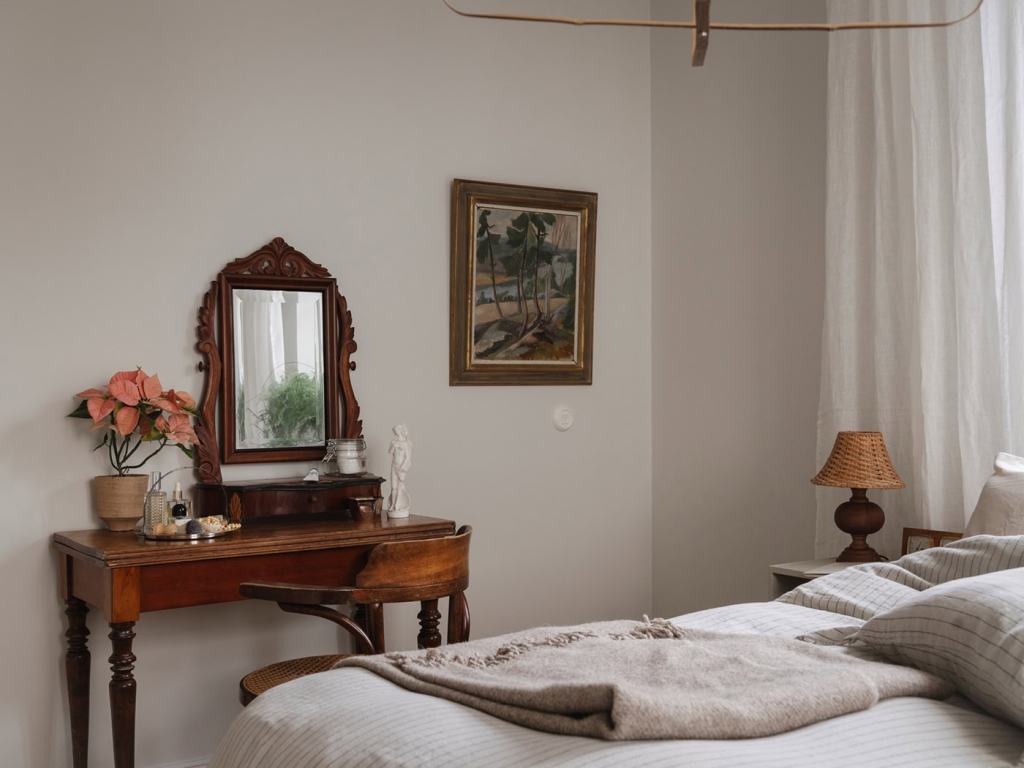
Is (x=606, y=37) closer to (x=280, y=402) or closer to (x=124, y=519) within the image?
(x=280, y=402)

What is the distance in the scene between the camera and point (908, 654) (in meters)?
1.82

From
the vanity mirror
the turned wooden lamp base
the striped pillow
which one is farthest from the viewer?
the vanity mirror

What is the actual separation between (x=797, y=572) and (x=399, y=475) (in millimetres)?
1388

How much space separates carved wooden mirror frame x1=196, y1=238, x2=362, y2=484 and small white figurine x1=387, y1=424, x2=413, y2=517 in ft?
0.80

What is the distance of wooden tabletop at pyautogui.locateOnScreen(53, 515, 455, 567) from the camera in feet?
10.1

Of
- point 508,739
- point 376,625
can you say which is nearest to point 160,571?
point 376,625

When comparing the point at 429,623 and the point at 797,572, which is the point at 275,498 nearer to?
the point at 429,623

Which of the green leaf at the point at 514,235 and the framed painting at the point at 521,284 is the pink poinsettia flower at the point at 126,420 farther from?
the green leaf at the point at 514,235

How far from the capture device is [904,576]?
2385mm

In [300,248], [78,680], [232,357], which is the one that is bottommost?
[78,680]

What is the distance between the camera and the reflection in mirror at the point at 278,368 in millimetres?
3750

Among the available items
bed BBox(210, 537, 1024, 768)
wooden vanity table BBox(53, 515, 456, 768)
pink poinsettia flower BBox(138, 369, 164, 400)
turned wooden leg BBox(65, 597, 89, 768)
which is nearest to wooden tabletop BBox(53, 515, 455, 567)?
wooden vanity table BBox(53, 515, 456, 768)

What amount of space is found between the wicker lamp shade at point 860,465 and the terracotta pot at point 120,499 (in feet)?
7.27

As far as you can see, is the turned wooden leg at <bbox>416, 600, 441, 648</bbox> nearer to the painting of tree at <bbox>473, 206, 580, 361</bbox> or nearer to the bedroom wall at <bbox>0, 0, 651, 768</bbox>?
the bedroom wall at <bbox>0, 0, 651, 768</bbox>
